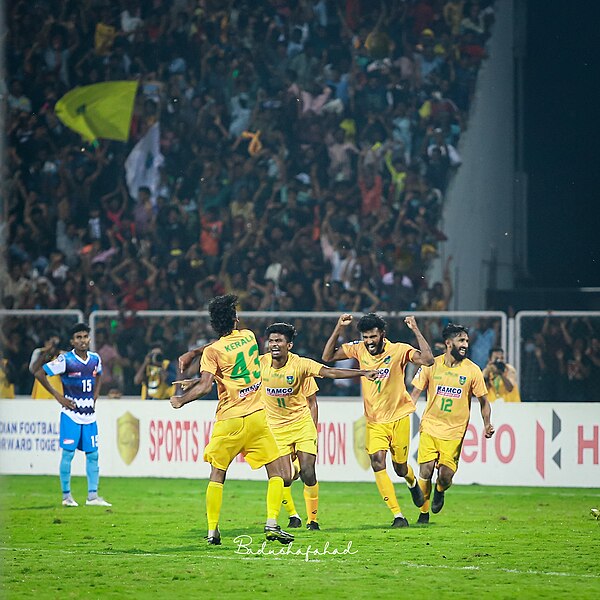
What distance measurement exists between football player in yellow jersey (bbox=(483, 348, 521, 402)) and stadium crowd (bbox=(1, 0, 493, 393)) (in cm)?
272

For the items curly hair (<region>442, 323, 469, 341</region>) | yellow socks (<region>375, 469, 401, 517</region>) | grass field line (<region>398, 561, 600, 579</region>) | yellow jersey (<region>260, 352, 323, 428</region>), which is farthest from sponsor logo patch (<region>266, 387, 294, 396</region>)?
grass field line (<region>398, 561, 600, 579</region>)

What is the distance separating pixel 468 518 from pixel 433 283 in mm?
6652

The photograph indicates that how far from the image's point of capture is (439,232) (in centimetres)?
2062

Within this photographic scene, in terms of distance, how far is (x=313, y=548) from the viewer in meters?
10.9

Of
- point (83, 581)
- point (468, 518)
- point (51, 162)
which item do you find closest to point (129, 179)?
point (51, 162)

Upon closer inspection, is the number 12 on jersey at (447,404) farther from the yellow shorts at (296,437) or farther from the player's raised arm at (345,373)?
the yellow shorts at (296,437)

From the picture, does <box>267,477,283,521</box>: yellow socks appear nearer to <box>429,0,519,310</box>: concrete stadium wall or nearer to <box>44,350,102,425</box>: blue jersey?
<box>44,350,102,425</box>: blue jersey

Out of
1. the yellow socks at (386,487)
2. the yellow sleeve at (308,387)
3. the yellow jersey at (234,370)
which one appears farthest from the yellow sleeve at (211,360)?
the yellow socks at (386,487)

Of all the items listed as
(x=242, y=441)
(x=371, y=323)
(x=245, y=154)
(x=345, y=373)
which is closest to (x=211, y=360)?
(x=242, y=441)

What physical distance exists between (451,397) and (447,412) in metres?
0.16

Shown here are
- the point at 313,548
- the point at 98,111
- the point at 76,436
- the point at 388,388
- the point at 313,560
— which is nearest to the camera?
the point at 313,560

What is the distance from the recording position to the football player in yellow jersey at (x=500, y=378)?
653 inches

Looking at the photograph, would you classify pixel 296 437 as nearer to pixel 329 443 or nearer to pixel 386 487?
pixel 386 487

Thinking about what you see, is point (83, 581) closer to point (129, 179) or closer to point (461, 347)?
point (461, 347)
